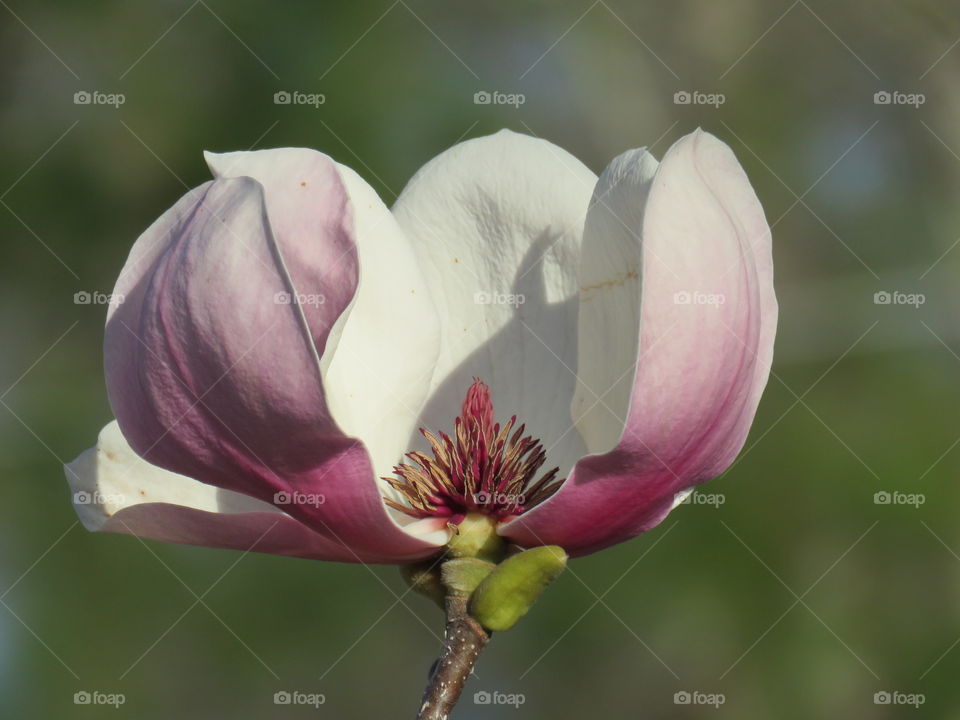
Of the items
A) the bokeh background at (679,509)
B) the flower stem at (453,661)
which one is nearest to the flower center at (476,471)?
the flower stem at (453,661)

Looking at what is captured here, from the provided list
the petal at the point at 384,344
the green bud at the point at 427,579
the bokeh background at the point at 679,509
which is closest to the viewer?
the green bud at the point at 427,579

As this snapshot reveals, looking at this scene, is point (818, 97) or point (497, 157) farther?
point (818, 97)

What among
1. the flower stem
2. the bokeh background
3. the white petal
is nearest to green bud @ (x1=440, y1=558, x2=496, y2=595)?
the flower stem

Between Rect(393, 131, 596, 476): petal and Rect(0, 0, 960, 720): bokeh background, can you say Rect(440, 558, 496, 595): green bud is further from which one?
Rect(0, 0, 960, 720): bokeh background

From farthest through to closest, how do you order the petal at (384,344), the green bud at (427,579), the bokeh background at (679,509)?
1. the bokeh background at (679,509)
2. the petal at (384,344)
3. the green bud at (427,579)

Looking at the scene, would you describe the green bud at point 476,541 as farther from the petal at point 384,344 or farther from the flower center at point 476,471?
the petal at point 384,344

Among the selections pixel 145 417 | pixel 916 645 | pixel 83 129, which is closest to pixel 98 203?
pixel 83 129

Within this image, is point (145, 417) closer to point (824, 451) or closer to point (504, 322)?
point (504, 322)

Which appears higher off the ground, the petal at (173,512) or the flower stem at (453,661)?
the petal at (173,512)

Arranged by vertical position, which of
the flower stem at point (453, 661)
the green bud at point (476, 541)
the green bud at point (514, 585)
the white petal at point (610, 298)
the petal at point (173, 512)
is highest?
the white petal at point (610, 298)
